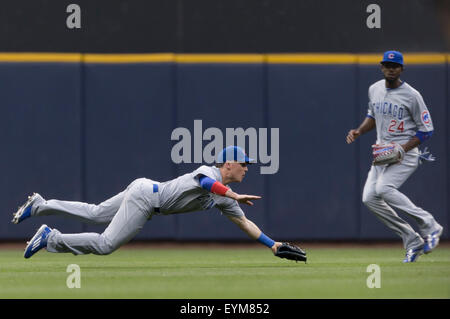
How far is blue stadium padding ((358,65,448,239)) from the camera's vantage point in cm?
1137

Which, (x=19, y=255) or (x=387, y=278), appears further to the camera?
(x=19, y=255)

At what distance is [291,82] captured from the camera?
450 inches

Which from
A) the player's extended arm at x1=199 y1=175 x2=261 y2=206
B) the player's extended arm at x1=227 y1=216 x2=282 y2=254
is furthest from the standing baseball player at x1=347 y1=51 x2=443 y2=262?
the player's extended arm at x1=199 y1=175 x2=261 y2=206

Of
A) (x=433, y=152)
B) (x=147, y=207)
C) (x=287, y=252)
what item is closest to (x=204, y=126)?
(x=433, y=152)

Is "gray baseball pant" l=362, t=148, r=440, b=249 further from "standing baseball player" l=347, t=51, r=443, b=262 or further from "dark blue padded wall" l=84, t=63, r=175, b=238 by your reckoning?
"dark blue padded wall" l=84, t=63, r=175, b=238

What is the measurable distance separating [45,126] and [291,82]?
3.05m

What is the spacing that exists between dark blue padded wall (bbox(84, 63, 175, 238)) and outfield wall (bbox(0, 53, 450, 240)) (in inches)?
0.5

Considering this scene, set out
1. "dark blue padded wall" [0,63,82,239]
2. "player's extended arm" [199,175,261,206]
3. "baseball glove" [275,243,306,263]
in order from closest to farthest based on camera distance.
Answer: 1. "player's extended arm" [199,175,261,206]
2. "baseball glove" [275,243,306,263]
3. "dark blue padded wall" [0,63,82,239]

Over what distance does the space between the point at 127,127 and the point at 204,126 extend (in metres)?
0.96

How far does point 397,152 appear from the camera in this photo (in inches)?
347

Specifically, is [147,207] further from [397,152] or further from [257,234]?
[397,152]
